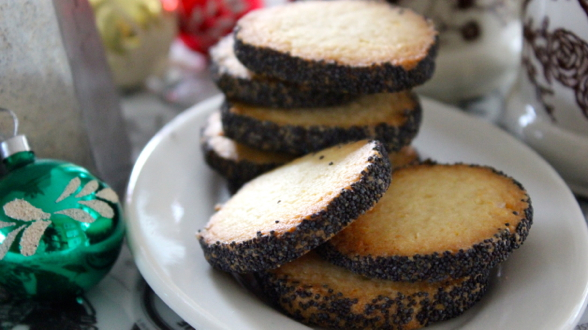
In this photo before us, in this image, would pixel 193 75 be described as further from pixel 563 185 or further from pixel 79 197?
pixel 563 185

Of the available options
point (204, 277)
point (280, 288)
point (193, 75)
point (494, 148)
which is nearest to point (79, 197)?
point (204, 277)

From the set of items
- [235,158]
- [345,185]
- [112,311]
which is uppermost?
[345,185]

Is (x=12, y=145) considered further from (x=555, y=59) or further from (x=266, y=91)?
(x=555, y=59)

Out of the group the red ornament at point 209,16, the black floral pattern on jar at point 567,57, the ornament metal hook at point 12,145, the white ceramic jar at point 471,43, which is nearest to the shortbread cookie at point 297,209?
the ornament metal hook at point 12,145

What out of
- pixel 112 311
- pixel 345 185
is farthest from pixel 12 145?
pixel 345 185

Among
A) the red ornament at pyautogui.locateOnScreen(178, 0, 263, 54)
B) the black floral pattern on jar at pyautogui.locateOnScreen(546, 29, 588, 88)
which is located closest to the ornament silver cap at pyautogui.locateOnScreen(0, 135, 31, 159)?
the red ornament at pyautogui.locateOnScreen(178, 0, 263, 54)

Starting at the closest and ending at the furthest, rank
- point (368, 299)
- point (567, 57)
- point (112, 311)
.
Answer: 1. point (368, 299)
2. point (112, 311)
3. point (567, 57)

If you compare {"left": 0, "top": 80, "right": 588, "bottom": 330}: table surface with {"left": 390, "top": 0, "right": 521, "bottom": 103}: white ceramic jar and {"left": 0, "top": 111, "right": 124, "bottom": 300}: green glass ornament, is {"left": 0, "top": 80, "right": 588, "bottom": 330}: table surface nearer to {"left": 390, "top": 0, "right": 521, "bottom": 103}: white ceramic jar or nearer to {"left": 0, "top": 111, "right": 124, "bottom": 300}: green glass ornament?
{"left": 0, "top": 111, "right": 124, "bottom": 300}: green glass ornament
